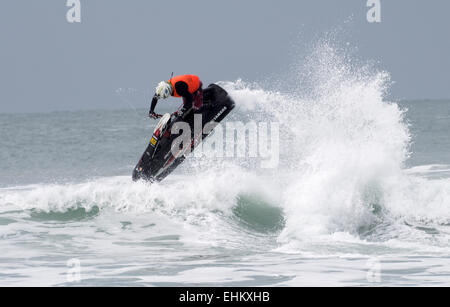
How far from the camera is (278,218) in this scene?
42.3ft

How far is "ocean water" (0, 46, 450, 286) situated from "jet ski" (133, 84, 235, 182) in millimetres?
284

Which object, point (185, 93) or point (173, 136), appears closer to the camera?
point (185, 93)

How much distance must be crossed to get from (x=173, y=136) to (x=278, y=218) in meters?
2.67

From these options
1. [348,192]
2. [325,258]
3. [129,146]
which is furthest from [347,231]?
[129,146]

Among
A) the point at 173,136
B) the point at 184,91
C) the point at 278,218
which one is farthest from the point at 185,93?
the point at 278,218

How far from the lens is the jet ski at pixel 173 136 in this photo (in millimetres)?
12906

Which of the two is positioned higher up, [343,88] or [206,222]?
[343,88]

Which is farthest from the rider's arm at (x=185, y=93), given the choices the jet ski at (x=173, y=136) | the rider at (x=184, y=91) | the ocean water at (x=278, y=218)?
the ocean water at (x=278, y=218)

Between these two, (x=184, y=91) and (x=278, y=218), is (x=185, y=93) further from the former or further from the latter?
(x=278, y=218)

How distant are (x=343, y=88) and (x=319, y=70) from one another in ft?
3.28

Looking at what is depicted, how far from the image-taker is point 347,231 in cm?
1124

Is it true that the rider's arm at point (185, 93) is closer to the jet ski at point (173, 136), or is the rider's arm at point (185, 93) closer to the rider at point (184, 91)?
the rider at point (184, 91)
